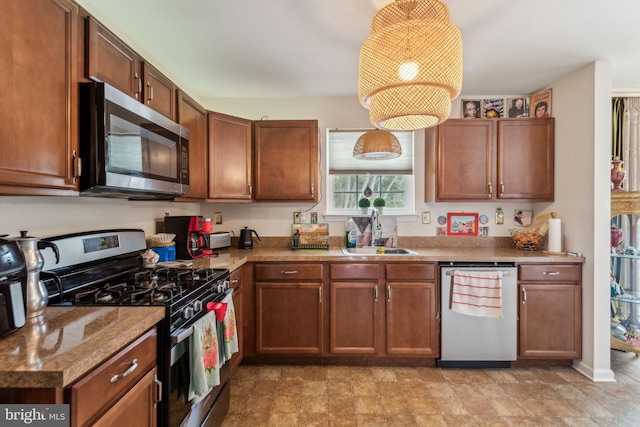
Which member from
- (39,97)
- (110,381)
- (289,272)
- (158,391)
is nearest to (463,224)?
(289,272)

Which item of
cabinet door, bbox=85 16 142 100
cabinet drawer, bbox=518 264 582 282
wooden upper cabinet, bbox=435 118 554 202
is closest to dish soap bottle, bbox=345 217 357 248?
wooden upper cabinet, bbox=435 118 554 202

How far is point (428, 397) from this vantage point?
80.8 inches

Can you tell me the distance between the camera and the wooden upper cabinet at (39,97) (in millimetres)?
972

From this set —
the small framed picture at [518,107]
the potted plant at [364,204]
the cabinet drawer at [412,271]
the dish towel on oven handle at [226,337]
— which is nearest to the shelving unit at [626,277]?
the small framed picture at [518,107]

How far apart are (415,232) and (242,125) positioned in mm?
1962

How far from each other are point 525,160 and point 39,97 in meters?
3.29

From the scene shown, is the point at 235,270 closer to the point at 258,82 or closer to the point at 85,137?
the point at 85,137

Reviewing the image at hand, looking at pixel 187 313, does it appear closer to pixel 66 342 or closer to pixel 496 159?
pixel 66 342

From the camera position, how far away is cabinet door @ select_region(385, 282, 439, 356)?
2393 mm

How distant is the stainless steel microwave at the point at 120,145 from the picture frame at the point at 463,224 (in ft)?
8.36

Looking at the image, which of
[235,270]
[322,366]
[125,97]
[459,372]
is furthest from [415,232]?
[125,97]

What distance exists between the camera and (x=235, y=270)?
→ 2199mm

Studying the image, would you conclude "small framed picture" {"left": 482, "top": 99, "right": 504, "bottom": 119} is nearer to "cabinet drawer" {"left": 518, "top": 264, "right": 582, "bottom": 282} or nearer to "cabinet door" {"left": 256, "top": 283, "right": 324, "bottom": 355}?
"cabinet drawer" {"left": 518, "top": 264, "right": 582, "bottom": 282}

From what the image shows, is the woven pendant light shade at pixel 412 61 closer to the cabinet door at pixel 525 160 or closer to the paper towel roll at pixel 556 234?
the cabinet door at pixel 525 160
